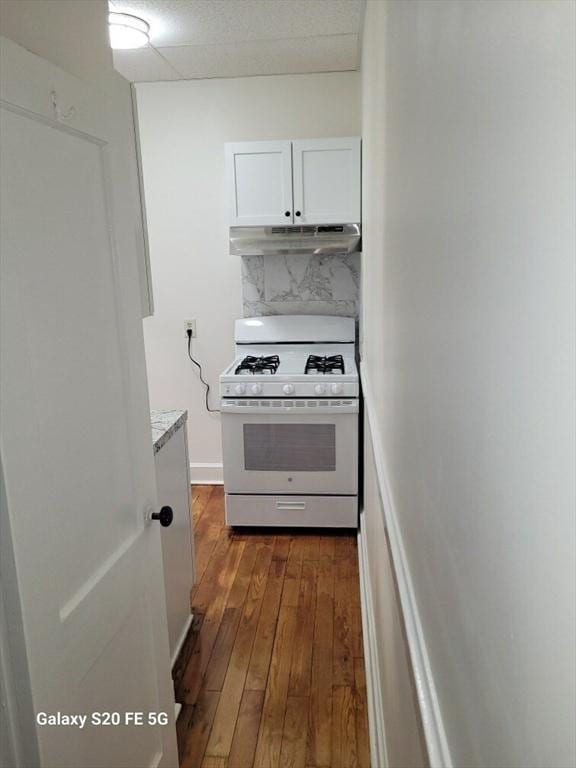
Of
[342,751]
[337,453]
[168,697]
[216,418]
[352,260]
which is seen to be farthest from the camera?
[216,418]

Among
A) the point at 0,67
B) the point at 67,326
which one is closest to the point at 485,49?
the point at 0,67

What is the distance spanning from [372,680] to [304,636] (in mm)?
458

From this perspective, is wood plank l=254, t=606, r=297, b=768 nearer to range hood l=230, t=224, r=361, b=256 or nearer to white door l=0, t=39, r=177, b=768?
white door l=0, t=39, r=177, b=768

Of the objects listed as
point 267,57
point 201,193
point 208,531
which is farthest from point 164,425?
point 267,57

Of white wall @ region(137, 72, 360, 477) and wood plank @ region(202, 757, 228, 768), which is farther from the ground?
white wall @ region(137, 72, 360, 477)

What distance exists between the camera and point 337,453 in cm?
308

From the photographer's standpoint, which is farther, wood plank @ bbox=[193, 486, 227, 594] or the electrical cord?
the electrical cord

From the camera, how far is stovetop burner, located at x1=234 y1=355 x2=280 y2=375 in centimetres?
323

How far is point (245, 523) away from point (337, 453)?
0.68 metres

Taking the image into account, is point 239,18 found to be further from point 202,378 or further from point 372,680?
point 372,680

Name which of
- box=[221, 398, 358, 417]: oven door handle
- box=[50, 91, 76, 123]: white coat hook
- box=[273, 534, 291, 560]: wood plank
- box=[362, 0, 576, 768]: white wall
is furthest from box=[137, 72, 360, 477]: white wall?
box=[362, 0, 576, 768]: white wall

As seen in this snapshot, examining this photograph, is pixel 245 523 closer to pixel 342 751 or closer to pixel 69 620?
pixel 342 751

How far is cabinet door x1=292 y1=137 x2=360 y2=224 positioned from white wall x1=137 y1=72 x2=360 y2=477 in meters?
0.34

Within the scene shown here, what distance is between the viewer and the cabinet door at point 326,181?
314 cm
